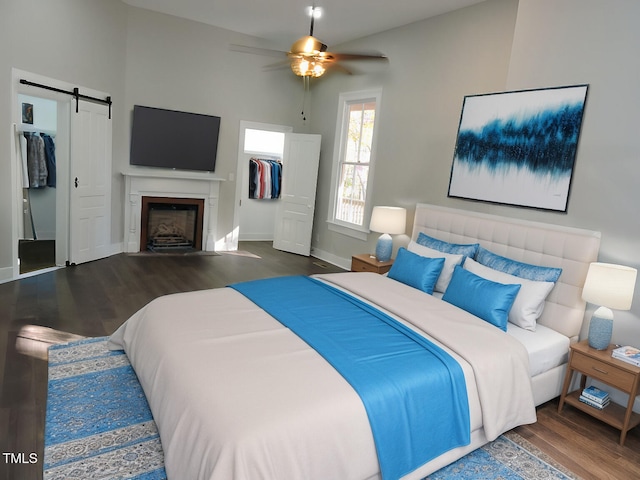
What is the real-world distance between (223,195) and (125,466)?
5193 mm

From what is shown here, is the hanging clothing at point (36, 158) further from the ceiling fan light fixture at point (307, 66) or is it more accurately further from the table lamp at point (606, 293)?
the table lamp at point (606, 293)

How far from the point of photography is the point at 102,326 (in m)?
3.62

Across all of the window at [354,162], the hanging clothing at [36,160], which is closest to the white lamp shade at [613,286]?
the window at [354,162]

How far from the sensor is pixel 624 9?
294 centimetres

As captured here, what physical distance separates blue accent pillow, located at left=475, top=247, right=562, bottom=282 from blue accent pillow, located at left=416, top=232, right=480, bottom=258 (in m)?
0.09

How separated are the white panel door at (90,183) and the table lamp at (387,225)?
11.8 ft

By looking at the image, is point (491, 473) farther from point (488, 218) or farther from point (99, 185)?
point (99, 185)

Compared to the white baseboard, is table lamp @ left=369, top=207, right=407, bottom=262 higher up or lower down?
higher up

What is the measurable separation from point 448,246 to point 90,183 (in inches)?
175

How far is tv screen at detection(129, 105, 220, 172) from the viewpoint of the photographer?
607 centimetres

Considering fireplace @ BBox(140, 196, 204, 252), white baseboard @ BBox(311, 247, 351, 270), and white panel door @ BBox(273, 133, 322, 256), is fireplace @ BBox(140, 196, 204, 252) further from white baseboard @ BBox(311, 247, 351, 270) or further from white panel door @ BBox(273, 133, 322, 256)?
white baseboard @ BBox(311, 247, 351, 270)

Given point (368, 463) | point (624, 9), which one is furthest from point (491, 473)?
point (624, 9)

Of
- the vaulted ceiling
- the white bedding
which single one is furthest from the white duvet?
the vaulted ceiling

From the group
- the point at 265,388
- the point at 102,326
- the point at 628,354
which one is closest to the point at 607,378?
the point at 628,354
